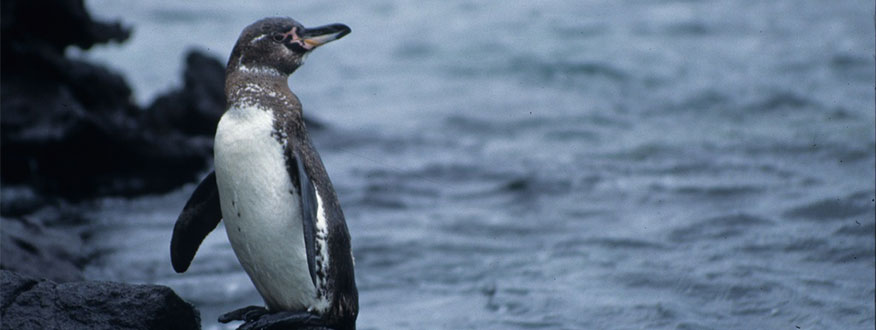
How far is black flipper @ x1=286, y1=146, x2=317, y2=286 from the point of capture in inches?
168

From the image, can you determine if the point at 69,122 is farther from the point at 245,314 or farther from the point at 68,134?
A: the point at 245,314

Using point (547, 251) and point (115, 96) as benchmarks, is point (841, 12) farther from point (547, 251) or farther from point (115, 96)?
point (115, 96)

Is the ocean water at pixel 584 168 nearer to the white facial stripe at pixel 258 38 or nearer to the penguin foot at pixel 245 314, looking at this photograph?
the penguin foot at pixel 245 314

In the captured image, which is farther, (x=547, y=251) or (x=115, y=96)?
(x=115, y=96)

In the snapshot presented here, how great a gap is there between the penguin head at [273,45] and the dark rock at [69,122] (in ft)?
14.0

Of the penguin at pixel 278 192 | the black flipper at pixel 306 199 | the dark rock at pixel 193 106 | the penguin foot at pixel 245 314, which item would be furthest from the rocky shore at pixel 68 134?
the black flipper at pixel 306 199

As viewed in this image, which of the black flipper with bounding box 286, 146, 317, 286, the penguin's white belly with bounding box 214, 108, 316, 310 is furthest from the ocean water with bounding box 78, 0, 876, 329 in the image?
the black flipper with bounding box 286, 146, 317, 286

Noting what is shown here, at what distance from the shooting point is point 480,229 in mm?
8484

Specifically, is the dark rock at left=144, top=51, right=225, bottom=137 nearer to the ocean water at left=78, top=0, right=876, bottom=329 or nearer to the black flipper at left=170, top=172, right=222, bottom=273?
the ocean water at left=78, top=0, right=876, bottom=329

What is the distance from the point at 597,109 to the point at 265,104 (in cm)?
885

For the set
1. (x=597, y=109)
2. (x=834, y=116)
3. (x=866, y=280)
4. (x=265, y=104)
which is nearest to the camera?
(x=265, y=104)

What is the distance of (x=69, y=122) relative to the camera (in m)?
8.51

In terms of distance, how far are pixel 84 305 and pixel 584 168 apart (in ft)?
21.7

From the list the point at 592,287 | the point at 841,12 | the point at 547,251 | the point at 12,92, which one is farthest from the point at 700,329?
the point at 841,12
